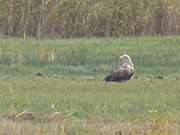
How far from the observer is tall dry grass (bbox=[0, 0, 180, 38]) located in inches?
953

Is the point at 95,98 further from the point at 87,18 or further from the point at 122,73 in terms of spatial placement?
the point at 87,18

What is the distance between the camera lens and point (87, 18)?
24.1 meters

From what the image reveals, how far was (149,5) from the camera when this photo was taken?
24.8m

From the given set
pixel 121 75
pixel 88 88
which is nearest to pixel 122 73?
pixel 121 75

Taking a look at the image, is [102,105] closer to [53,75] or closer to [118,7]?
[53,75]

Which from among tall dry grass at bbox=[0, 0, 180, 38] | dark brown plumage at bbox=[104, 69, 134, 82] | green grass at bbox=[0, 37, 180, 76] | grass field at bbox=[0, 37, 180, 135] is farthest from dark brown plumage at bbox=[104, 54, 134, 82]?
tall dry grass at bbox=[0, 0, 180, 38]

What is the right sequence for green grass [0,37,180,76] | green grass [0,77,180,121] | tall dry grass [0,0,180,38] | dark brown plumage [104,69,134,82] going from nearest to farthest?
green grass [0,77,180,121]
dark brown plumage [104,69,134,82]
green grass [0,37,180,76]
tall dry grass [0,0,180,38]

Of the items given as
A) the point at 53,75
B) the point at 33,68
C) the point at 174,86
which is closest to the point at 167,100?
the point at 174,86

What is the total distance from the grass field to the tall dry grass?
291cm

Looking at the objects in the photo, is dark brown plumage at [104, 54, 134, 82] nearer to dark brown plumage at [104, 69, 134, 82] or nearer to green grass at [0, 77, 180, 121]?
dark brown plumage at [104, 69, 134, 82]

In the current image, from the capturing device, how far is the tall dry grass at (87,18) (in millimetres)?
24219

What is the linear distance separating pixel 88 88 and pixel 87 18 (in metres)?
10.6

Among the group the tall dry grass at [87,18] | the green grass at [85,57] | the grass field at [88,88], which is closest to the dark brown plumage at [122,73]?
the grass field at [88,88]

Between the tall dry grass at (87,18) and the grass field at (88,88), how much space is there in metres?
Result: 2.91
